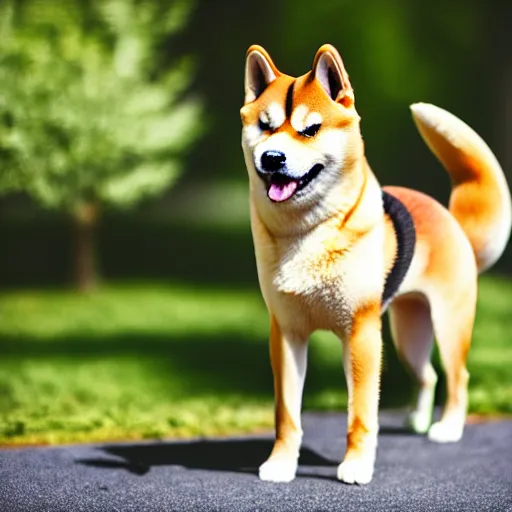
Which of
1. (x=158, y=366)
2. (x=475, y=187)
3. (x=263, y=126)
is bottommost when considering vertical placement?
(x=158, y=366)

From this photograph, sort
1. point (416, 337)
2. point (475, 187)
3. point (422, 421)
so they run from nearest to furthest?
point (475, 187)
point (416, 337)
point (422, 421)

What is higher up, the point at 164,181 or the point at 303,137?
the point at 303,137

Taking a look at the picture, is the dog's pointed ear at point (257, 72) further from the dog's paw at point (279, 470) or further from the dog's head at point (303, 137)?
the dog's paw at point (279, 470)

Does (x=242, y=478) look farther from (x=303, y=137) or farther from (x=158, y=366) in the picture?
(x=158, y=366)

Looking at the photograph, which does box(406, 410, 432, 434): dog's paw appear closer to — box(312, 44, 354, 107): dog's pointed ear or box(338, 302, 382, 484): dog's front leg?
box(338, 302, 382, 484): dog's front leg

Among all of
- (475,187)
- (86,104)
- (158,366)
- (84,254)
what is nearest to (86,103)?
(86,104)

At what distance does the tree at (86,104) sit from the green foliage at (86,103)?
1 centimetres

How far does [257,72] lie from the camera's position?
3.79m

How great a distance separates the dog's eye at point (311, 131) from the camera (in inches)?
142

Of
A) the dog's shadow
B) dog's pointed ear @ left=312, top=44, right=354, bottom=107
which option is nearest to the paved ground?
the dog's shadow

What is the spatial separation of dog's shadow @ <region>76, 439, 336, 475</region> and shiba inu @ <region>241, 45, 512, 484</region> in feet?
1.33

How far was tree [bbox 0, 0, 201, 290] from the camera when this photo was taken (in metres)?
8.80

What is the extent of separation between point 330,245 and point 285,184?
1.08 feet

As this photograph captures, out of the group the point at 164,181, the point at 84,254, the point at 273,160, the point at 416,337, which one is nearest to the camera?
the point at 273,160
